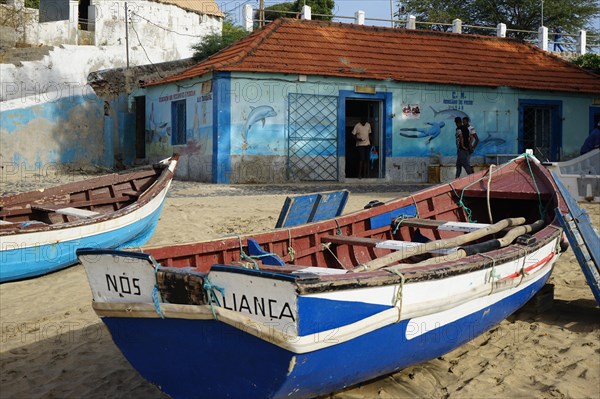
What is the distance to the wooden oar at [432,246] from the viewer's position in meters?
4.96

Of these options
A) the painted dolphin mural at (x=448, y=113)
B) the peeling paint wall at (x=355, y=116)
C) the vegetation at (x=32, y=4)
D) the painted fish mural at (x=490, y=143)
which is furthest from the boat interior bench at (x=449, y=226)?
the vegetation at (x=32, y=4)

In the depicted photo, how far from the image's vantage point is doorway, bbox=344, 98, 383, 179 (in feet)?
59.3

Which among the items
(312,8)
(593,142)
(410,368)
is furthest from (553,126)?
(312,8)

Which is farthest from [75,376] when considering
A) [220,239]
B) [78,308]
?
[78,308]

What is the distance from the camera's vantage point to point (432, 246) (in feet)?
18.5

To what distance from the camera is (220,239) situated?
5234mm

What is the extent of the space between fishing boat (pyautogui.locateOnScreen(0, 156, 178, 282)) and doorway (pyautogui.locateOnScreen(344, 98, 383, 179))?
871 cm

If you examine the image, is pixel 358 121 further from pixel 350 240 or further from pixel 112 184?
pixel 350 240

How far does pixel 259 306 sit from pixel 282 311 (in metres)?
0.14

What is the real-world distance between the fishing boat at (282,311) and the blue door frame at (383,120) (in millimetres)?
11959

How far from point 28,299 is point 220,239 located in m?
3.52

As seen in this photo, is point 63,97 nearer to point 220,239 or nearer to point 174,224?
point 174,224

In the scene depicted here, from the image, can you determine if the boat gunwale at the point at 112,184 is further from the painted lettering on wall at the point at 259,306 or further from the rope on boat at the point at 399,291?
the rope on boat at the point at 399,291

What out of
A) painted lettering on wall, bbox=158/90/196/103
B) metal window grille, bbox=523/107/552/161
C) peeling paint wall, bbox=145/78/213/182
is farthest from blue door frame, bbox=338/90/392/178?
metal window grille, bbox=523/107/552/161
